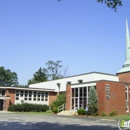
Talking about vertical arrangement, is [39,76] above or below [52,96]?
above

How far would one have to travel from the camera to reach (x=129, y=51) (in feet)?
162


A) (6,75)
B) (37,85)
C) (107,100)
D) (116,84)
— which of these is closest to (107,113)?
(107,100)

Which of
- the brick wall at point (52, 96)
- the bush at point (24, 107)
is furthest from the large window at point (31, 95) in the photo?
the bush at point (24, 107)

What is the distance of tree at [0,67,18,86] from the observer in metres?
101

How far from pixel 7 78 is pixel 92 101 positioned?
3031 inches

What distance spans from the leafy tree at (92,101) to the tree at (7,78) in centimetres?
7343

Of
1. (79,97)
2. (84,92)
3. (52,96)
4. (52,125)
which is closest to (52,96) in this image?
(52,96)

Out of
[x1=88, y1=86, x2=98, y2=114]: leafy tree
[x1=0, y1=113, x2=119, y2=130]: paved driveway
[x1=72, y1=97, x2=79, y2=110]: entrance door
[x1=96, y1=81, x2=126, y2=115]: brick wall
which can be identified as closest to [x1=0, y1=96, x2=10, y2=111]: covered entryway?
[x1=72, y1=97, x2=79, y2=110]: entrance door

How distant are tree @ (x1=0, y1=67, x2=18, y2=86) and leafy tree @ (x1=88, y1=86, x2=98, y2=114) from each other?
73.4m

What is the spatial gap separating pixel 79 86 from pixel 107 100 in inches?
252

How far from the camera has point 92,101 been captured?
32.2 metres

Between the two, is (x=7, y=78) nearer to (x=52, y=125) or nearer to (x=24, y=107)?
(x=24, y=107)

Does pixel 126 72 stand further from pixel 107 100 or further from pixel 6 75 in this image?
pixel 6 75

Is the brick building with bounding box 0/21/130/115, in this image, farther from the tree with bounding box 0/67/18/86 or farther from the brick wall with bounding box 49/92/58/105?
the tree with bounding box 0/67/18/86
